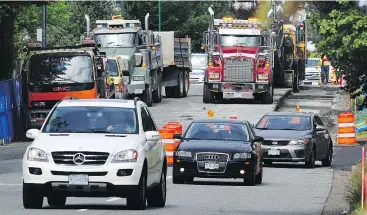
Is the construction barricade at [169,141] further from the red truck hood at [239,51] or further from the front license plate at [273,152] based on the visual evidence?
the red truck hood at [239,51]

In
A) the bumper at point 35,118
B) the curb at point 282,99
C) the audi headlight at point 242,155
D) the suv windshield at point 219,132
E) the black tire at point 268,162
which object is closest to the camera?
the audi headlight at point 242,155

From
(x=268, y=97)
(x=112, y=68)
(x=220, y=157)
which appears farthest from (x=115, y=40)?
(x=220, y=157)

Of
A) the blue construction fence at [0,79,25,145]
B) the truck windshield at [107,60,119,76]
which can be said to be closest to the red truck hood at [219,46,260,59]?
the truck windshield at [107,60,119,76]

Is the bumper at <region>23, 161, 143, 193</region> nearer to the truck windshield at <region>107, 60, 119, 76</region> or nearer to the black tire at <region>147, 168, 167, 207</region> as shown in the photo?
the black tire at <region>147, 168, 167, 207</region>

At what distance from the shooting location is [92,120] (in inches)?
A: 737

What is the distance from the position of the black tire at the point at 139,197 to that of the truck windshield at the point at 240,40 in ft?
112

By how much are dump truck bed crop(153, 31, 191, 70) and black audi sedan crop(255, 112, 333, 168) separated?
24232mm

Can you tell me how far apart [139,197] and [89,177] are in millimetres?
921

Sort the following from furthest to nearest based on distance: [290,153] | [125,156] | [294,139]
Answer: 1. [294,139]
2. [290,153]
3. [125,156]

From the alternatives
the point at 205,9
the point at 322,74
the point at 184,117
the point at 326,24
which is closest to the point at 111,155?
the point at 326,24

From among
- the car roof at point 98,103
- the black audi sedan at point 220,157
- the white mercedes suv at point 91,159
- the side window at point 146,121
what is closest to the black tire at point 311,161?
the black audi sedan at point 220,157

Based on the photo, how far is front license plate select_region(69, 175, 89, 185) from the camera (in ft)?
57.4

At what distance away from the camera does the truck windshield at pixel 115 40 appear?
4891 centimetres

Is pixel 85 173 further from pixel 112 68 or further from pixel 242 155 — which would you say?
pixel 112 68
